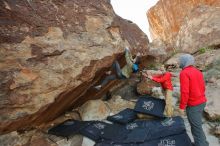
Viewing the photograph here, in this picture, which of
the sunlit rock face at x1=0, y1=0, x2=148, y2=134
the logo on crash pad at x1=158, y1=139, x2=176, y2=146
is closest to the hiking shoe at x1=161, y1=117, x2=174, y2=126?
the logo on crash pad at x1=158, y1=139, x2=176, y2=146

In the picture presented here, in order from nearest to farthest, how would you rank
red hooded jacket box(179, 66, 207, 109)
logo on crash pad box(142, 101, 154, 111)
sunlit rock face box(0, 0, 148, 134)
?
red hooded jacket box(179, 66, 207, 109) → sunlit rock face box(0, 0, 148, 134) → logo on crash pad box(142, 101, 154, 111)

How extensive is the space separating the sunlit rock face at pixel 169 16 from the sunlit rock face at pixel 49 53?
10.3 meters

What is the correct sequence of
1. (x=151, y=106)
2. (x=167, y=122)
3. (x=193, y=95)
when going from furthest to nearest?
1. (x=151, y=106)
2. (x=167, y=122)
3. (x=193, y=95)

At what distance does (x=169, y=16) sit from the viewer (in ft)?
56.6

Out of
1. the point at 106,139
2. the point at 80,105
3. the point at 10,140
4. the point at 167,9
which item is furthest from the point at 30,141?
the point at 167,9

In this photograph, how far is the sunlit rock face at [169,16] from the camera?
16.0m

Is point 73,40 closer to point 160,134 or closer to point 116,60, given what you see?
point 116,60

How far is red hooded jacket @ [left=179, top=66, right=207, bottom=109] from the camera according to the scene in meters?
4.66

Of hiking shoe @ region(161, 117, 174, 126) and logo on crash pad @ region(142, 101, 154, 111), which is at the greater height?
logo on crash pad @ region(142, 101, 154, 111)

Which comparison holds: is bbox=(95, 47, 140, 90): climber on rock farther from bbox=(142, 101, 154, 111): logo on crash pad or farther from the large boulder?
the large boulder

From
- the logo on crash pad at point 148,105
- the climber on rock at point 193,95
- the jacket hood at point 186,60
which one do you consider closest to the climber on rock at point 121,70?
the logo on crash pad at point 148,105

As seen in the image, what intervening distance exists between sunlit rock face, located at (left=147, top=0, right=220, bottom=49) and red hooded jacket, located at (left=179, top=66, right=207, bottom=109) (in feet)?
37.1

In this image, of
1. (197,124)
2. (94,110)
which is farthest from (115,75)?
(197,124)

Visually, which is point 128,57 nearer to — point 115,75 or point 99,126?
point 115,75
